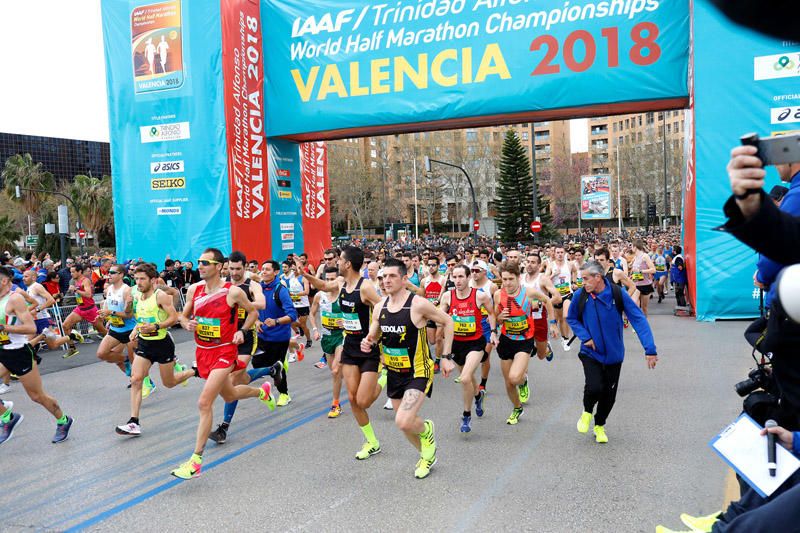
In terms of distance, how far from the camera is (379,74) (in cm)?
1800

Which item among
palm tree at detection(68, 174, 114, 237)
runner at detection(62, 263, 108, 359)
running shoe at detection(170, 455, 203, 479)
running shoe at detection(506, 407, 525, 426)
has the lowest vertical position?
running shoe at detection(506, 407, 525, 426)

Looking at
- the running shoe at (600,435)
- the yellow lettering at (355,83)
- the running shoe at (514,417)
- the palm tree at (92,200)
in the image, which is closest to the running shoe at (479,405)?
the running shoe at (514,417)

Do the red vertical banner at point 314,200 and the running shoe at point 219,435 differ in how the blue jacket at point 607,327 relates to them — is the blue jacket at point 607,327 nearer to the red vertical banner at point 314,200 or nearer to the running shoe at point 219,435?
the running shoe at point 219,435

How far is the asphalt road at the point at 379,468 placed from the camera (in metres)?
4.82

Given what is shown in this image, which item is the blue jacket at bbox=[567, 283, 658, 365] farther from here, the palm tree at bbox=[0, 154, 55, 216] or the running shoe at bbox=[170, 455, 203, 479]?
the palm tree at bbox=[0, 154, 55, 216]

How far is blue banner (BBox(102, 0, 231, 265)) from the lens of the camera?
64.1 ft

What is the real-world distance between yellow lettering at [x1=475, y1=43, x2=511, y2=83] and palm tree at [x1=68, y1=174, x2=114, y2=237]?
4364 centimetres

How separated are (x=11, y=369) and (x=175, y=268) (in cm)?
1229

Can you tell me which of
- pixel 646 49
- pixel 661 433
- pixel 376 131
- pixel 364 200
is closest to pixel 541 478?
pixel 661 433

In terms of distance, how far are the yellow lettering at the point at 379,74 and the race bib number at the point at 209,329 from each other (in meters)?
12.7

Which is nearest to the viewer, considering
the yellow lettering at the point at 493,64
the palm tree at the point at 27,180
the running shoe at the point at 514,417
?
the running shoe at the point at 514,417

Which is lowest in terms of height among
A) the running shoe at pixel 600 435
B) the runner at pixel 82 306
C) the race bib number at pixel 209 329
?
the running shoe at pixel 600 435

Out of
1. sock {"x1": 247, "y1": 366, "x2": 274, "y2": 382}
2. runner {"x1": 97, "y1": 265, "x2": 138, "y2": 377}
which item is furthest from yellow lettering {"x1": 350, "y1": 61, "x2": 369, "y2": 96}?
sock {"x1": 247, "y1": 366, "x2": 274, "y2": 382}

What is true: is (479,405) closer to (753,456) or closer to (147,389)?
(753,456)
